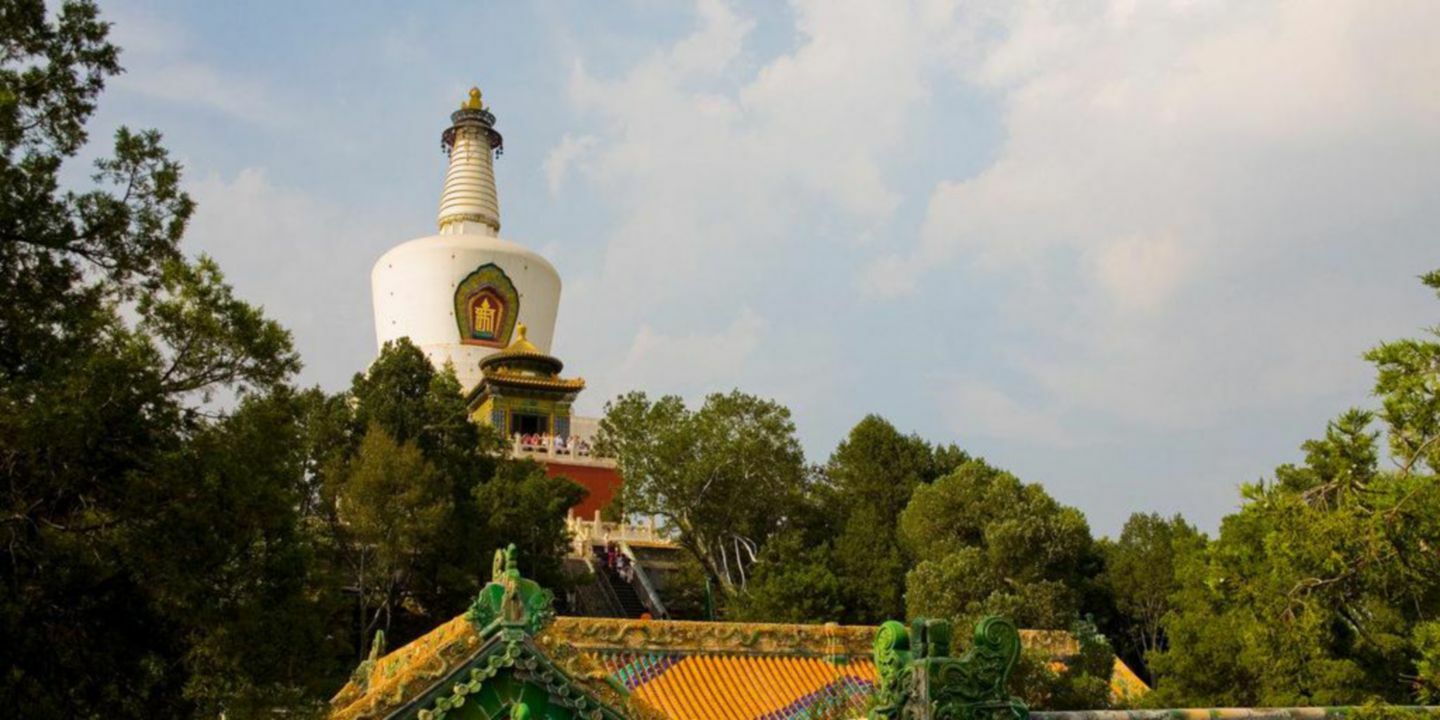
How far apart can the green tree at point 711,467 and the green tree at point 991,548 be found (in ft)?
10.2

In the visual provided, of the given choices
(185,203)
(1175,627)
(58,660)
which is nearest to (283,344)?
(185,203)

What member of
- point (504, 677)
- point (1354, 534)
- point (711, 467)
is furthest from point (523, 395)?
point (1354, 534)

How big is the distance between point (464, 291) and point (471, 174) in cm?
548

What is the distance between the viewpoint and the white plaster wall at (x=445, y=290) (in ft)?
133

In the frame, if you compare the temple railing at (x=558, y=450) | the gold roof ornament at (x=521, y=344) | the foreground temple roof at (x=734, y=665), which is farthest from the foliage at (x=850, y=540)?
the foreground temple roof at (x=734, y=665)

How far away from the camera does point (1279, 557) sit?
7.20 m

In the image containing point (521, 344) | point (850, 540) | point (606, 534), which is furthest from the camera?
point (521, 344)

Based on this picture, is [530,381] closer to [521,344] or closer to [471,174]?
[521,344]

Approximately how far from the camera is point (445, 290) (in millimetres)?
41156

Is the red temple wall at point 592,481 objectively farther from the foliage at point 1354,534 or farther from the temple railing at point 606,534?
the foliage at point 1354,534

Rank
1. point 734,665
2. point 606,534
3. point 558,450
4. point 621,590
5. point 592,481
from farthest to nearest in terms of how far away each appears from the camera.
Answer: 1. point 592,481
2. point 558,450
3. point 606,534
4. point 621,590
5. point 734,665

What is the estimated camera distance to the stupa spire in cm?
4409

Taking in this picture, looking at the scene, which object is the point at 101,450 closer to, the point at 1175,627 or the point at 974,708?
the point at 974,708

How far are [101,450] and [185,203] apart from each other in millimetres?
1918
